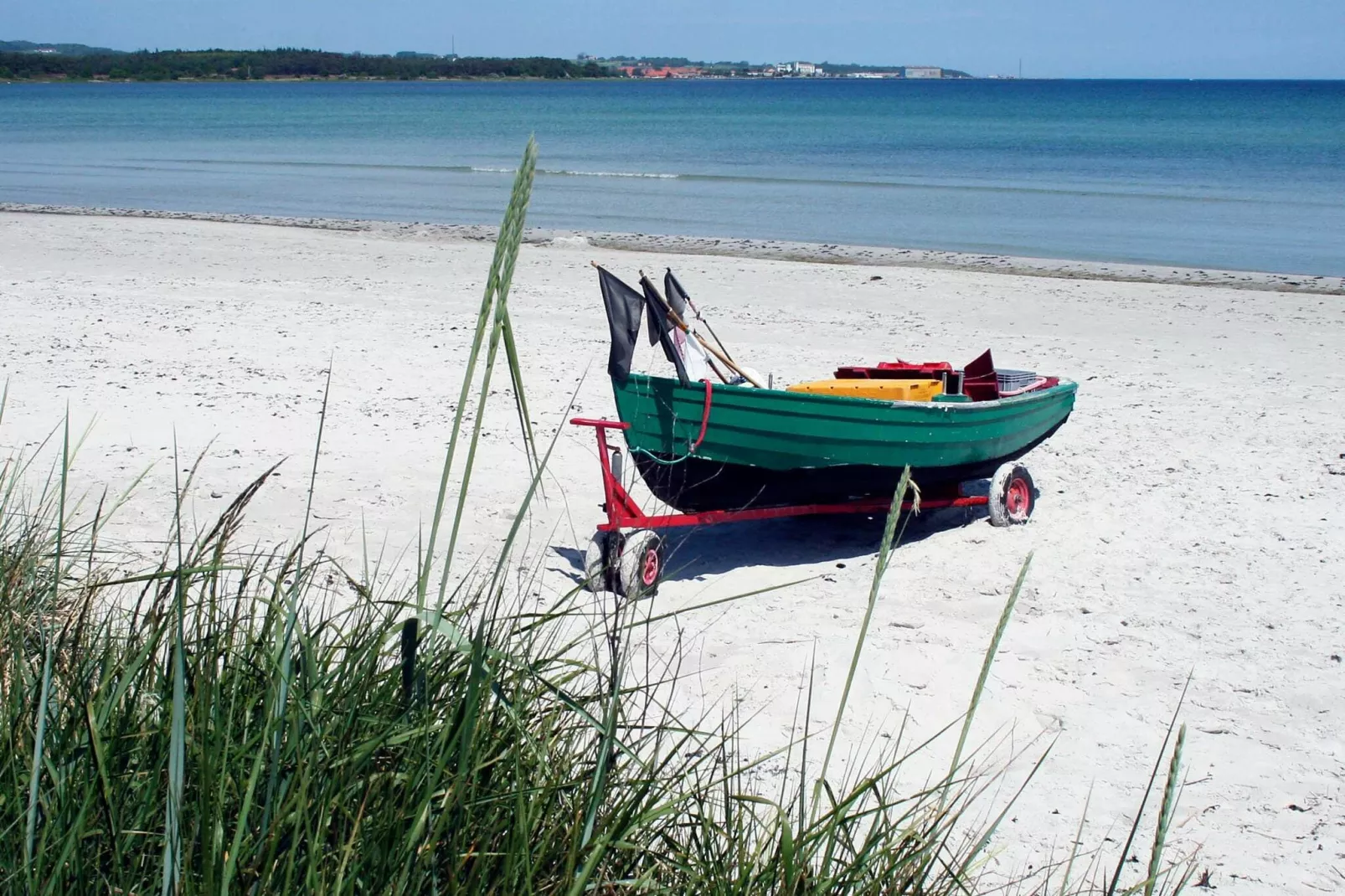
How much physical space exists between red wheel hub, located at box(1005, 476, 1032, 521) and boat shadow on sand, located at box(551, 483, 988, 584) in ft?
0.53

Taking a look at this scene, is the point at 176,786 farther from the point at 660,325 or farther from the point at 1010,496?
the point at 1010,496

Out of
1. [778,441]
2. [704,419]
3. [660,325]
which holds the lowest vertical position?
[778,441]

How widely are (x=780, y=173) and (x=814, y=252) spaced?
16.5 m

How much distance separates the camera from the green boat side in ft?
18.4

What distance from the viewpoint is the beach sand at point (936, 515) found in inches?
175

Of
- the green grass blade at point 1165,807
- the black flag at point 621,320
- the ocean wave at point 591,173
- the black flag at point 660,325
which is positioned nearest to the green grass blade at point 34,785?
the green grass blade at point 1165,807

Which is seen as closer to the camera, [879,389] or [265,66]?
[879,389]

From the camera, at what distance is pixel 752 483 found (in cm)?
593

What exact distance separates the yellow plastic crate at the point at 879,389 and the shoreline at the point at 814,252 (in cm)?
1037

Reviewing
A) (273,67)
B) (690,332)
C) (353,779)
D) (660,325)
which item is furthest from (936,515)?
(273,67)

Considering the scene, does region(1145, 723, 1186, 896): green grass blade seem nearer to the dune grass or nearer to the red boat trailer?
the dune grass

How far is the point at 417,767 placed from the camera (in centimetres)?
200

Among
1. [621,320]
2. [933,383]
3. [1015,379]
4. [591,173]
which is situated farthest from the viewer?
[591,173]

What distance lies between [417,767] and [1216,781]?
125 inches
